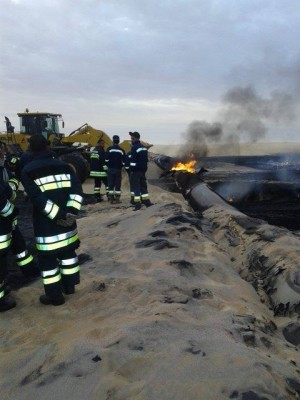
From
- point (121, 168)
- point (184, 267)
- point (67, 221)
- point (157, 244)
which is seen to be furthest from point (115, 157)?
point (67, 221)

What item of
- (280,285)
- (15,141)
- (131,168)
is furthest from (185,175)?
(280,285)

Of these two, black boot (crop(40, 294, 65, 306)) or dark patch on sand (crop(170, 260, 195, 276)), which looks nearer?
black boot (crop(40, 294, 65, 306))

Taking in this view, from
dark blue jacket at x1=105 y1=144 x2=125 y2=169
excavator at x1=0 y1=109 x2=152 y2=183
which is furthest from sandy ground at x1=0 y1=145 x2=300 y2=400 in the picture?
excavator at x1=0 y1=109 x2=152 y2=183

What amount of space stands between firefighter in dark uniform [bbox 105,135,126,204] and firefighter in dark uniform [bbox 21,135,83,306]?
7.39m

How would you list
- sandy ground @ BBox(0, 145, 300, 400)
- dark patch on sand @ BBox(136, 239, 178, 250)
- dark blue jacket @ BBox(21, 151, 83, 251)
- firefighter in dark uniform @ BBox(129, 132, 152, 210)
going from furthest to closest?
firefighter in dark uniform @ BBox(129, 132, 152, 210)
dark patch on sand @ BBox(136, 239, 178, 250)
dark blue jacket @ BBox(21, 151, 83, 251)
sandy ground @ BBox(0, 145, 300, 400)

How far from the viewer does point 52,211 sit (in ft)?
13.5

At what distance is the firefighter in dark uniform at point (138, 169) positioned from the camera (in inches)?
402

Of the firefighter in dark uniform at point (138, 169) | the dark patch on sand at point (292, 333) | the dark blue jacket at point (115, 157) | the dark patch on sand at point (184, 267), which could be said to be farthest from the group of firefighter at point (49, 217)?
the dark blue jacket at point (115, 157)

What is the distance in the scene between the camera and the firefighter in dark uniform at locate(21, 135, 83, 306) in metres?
4.16

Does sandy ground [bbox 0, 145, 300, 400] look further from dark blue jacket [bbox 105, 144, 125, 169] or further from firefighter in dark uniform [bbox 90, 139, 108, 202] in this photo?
firefighter in dark uniform [bbox 90, 139, 108, 202]

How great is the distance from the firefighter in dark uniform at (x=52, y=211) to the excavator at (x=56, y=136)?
12.2 meters

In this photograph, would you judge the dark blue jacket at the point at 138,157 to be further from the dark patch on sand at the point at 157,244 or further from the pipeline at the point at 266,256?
the dark patch on sand at the point at 157,244

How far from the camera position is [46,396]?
2.56m

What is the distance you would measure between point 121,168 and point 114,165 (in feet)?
1.33
